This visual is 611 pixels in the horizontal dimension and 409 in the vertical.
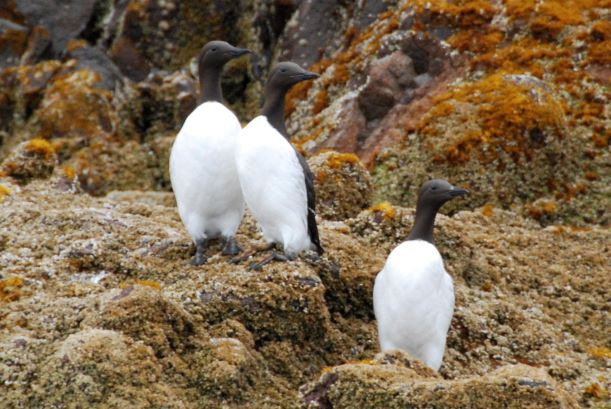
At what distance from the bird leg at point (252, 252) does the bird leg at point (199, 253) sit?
1.26 ft

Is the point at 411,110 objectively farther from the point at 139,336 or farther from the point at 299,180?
the point at 139,336

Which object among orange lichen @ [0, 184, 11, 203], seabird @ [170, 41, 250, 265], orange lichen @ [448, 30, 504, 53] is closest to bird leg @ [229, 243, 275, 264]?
seabird @ [170, 41, 250, 265]

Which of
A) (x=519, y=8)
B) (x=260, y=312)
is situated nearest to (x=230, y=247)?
(x=260, y=312)

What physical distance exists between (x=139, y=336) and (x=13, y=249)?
2563 mm

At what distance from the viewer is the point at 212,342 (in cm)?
764

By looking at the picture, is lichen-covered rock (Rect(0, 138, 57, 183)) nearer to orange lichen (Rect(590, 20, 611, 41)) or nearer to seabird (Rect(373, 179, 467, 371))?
seabird (Rect(373, 179, 467, 371))

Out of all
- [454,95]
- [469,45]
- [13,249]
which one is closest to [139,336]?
[13,249]

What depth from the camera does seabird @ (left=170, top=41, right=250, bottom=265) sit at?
9586 mm

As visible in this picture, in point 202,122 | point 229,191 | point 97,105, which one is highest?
point 202,122

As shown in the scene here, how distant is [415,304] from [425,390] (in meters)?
2.23

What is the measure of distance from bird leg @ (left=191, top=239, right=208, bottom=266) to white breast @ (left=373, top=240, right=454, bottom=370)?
173cm

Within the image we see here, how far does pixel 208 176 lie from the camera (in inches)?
380

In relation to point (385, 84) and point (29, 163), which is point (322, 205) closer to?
point (29, 163)

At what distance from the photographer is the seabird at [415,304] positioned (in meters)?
8.81
